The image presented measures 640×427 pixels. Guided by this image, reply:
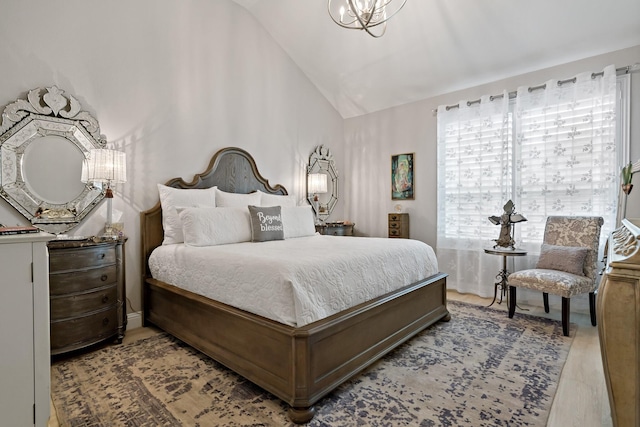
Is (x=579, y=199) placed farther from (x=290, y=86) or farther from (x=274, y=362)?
(x=290, y=86)

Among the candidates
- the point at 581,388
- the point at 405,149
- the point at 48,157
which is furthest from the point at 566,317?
the point at 48,157

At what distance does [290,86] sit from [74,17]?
2516 millimetres

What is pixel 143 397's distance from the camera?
6.06ft

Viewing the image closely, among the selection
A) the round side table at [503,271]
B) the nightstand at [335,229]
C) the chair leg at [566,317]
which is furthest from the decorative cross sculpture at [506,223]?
the nightstand at [335,229]

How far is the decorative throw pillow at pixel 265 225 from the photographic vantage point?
3.07 meters

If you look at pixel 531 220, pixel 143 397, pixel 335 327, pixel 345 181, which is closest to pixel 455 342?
pixel 335 327

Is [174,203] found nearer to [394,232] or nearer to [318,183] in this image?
[318,183]

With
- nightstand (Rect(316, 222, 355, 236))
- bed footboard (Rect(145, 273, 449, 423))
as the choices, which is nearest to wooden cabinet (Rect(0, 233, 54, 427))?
bed footboard (Rect(145, 273, 449, 423))

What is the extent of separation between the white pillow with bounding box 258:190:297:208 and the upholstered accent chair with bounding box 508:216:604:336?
258cm

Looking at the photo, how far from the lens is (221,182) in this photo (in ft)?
12.0

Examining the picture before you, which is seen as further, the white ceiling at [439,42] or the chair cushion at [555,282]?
the white ceiling at [439,42]

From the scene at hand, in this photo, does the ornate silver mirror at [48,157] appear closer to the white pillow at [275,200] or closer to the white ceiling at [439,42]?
the white pillow at [275,200]

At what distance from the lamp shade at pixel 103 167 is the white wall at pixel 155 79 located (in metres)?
0.34

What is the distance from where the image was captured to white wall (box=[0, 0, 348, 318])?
2.53 meters
